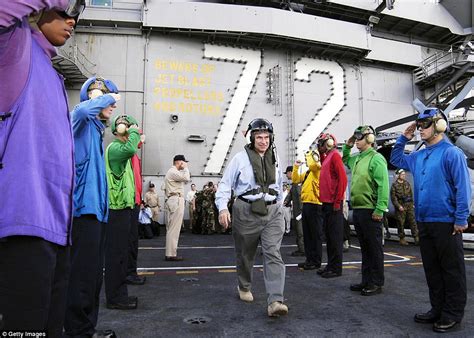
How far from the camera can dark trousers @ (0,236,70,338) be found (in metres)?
1.28

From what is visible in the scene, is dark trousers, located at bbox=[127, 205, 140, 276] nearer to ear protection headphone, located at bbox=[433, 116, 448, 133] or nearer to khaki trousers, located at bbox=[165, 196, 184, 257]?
khaki trousers, located at bbox=[165, 196, 184, 257]

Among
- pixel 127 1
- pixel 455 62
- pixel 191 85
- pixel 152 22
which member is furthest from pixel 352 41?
pixel 127 1

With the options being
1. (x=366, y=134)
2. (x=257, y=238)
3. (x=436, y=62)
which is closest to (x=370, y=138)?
(x=366, y=134)

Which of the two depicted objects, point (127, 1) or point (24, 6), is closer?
point (24, 6)

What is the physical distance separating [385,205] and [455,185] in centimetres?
120

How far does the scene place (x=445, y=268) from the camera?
10.6 feet

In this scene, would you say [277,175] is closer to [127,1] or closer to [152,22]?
[152,22]

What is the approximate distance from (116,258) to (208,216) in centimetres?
900

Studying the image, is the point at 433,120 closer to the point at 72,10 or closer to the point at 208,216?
the point at 72,10

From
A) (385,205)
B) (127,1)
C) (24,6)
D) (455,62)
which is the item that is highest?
(127,1)

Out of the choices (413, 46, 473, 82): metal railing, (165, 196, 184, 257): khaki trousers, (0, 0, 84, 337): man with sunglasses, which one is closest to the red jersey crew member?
(165, 196, 184, 257): khaki trousers

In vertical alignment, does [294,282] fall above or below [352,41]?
below

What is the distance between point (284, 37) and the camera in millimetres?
15117

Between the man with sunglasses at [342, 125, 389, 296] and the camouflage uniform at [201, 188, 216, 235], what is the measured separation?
A: 26.6ft
